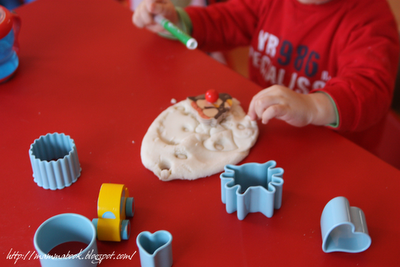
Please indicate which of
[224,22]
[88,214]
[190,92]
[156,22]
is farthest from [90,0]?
[88,214]

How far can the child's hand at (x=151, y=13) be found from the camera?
895mm

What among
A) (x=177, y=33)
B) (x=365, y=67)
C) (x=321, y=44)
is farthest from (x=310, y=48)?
(x=177, y=33)

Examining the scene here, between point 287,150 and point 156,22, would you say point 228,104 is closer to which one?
point 287,150

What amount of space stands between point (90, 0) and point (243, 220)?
0.83m

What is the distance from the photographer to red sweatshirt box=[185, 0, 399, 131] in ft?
2.47

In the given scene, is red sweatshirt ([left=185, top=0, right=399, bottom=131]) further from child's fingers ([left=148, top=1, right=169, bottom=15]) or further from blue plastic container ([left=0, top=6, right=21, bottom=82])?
blue plastic container ([left=0, top=6, right=21, bottom=82])

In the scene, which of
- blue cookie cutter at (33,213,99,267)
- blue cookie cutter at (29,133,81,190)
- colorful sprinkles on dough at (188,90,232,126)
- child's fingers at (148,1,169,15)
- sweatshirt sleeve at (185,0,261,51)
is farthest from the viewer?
sweatshirt sleeve at (185,0,261,51)

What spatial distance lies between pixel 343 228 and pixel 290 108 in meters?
0.23

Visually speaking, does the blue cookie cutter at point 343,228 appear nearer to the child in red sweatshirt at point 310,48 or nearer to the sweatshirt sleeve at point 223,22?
the child in red sweatshirt at point 310,48

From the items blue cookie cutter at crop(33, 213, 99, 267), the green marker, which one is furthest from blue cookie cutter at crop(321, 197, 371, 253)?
the green marker

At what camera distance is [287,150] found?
646 mm

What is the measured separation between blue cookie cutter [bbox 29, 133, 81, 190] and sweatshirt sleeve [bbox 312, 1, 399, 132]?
0.48m

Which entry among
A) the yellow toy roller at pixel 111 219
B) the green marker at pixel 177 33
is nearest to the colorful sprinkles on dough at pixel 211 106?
the green marker at pixel 177 33

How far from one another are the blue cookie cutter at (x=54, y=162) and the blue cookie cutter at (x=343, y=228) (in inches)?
14.8
